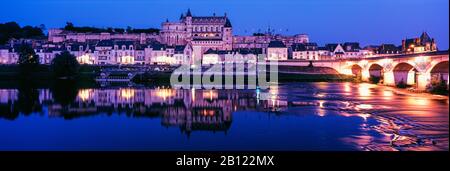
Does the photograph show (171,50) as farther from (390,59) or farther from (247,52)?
(390,59)

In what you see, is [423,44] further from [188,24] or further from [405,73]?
[188,24]

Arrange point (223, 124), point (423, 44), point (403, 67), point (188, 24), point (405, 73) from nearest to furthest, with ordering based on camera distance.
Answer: point (223, 124), point (403, 67), point (405, 73), point (423, 44), point (188, 24)

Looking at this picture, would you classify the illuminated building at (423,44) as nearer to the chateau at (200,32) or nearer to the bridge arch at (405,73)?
the bridge arch at (405,73)

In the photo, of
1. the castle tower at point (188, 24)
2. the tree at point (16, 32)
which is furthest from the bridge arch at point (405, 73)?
the tree at point (16, 32)

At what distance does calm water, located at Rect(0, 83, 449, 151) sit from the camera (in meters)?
17.4

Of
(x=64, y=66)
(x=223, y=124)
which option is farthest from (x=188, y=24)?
(x=223, y=124)

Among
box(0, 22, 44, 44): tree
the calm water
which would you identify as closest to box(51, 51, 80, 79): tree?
the calm water

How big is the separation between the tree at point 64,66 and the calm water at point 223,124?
32513 mm

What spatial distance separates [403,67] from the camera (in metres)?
56.2

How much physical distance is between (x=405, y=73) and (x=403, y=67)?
4163 millimetres

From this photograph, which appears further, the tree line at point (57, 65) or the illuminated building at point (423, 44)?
the illuminated building at point (423, 44)

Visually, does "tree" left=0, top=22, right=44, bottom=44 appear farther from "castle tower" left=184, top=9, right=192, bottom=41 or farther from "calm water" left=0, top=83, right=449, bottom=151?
"calm water" left=0, top=83, right=449, bottom=151

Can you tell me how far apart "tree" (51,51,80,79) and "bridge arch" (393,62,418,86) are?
40.8 meters

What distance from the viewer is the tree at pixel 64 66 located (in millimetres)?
66688
